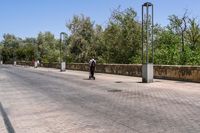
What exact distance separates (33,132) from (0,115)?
3.22m

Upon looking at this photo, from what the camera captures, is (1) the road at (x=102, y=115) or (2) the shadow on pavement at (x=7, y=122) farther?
(2) the shadow on pavement at (x=7, y=122)

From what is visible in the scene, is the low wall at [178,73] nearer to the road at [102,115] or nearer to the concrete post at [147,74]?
the concrete post at [147,74]

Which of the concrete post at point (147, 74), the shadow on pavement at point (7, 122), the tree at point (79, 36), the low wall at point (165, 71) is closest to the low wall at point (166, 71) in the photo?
the low wall at point (165, 71)

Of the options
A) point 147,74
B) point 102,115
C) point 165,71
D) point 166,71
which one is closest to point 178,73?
point 166,71

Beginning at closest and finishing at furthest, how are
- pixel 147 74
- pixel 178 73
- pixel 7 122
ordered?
pixel 7 122, pixel 147 74, pixel 178 73

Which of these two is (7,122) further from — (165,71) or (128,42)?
(128,42)

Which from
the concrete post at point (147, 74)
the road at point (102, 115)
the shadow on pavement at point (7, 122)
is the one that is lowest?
the shadow on pavement at point (7, 122)

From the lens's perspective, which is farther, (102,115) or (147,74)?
(147,74)

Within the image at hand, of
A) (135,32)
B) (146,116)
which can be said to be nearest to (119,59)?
(135,32)

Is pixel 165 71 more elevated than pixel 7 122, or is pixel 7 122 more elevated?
pixel 165 71

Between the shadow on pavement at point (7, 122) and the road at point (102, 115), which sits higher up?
the road at point (102, 115)

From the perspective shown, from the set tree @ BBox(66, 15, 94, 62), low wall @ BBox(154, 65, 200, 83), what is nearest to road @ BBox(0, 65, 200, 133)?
low wall @ BBox(154, 65, 200, 83)

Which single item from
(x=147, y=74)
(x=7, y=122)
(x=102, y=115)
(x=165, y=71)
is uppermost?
(x=165, y=71)

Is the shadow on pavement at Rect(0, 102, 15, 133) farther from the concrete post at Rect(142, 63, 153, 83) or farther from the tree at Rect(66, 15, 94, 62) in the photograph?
the tree at Rect(66, 15, 94, 62)
